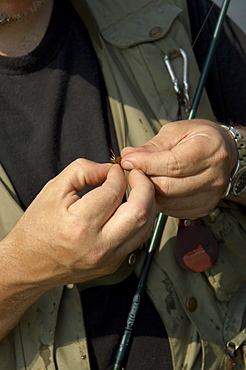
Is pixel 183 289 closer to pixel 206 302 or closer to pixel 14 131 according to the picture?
pixel 206 302

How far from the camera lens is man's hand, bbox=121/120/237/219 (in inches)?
57.7

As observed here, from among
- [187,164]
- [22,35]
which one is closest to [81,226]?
[187,164]

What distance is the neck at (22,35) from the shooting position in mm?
1965

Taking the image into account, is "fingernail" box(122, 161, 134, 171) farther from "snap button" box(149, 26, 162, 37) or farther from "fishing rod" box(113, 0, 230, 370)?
"snap button" box(149, 26, 162, 37)

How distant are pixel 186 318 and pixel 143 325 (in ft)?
0.56

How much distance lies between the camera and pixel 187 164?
148 cm

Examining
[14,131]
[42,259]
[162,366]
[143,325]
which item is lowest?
[162,366]

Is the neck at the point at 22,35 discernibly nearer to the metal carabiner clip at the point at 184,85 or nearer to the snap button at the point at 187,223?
the metal carabiner clip at the point at 184,85

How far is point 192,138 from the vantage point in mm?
1553

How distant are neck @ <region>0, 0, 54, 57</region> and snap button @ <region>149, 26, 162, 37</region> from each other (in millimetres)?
426

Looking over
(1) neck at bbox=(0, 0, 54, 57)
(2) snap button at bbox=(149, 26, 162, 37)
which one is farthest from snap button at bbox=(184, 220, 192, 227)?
(1) neck at bbox=(0, 0, 54, 57)

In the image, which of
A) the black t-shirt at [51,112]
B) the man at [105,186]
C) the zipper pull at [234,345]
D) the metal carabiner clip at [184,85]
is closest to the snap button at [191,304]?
the man at [105,186]

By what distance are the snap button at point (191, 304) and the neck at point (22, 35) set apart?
1.14m

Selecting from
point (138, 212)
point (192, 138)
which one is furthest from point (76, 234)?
point (192, 138)
